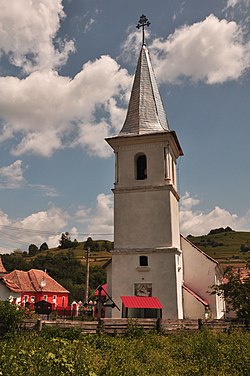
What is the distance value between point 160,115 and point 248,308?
13400 millimetres

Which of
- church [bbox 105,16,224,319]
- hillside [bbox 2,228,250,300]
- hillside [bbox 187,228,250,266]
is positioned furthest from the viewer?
hillside [bbox 187,228,250,266]

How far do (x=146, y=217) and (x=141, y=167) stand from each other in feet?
11.7

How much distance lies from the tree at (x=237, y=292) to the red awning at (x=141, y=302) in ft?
11.5

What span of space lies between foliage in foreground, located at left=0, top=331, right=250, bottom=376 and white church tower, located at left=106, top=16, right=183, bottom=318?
5.12m

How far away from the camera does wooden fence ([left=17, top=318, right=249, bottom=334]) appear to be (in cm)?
1645

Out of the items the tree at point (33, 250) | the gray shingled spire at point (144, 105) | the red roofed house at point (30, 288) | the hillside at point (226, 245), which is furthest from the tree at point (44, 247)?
the gray shingled spire at point (144, 105)

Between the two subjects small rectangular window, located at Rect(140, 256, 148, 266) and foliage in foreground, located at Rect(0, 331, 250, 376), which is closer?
foliage in foreground, located at Rect(0, 331, 250, 376)

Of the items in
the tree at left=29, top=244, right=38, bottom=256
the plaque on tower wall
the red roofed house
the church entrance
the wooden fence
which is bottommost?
the wooden fence

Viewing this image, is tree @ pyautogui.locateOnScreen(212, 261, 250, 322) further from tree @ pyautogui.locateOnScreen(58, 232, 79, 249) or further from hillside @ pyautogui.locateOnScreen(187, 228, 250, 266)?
tree @ pyautogui.locateOnScreen(58, 232, 79, 249)

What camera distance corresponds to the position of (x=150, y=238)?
2220 centimetres

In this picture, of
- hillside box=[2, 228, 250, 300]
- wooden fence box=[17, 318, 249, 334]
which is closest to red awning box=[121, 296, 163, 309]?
wooden fence box=[17, 318, 249, 334]

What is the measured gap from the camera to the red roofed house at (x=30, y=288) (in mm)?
44938

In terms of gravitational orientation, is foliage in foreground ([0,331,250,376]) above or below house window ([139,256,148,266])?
below

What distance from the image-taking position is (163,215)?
22.4 metres
